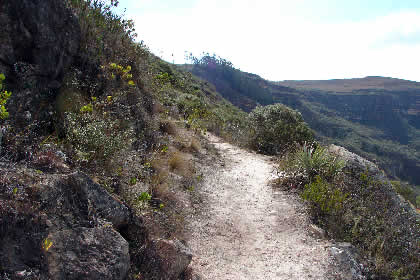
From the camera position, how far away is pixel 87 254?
2.29m

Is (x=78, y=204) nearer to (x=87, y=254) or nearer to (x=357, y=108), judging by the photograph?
(x=87, y=254)

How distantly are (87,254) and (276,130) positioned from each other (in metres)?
9.16

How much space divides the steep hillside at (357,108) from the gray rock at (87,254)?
42.3m

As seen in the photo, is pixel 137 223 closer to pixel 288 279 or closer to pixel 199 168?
pixel 288 279

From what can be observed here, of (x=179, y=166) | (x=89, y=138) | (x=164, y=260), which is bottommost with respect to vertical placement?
(x=164, y=260)

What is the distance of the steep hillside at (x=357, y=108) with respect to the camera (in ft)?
211

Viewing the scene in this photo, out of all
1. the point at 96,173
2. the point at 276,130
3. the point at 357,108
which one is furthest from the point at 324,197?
the point at 357,108

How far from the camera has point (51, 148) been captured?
10.3ft

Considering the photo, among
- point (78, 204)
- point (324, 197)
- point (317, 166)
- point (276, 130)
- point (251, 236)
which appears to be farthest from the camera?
point (276, 130)

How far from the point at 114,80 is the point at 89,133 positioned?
1883 mm

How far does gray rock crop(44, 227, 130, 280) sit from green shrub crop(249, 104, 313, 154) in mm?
8003

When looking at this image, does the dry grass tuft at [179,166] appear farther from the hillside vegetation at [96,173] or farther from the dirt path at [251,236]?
the dirt path at [251,236]

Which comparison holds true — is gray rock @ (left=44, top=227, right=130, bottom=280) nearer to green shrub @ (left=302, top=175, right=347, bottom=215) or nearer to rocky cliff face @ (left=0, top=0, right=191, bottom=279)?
rocky cliff face @ (left=0, top=0, right=191, bottom=279)

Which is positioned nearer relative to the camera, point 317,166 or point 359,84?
point 317,166
